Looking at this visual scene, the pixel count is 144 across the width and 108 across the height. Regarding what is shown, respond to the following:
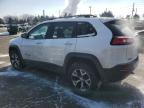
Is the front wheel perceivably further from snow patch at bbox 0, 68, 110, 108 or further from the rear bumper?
the rear bumper

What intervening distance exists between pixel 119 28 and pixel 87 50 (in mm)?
888

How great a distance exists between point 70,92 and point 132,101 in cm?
153

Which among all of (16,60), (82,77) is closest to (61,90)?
(82,77)

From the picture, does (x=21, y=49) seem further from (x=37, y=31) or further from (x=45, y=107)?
(x=45, y=107)

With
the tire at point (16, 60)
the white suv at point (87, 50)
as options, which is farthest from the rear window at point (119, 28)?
the tire at point (16, 60)

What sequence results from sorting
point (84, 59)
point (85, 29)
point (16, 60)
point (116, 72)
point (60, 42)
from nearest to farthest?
point (116, 72) < point (84, 59) < point (85, 29) < point (60, 42) < point (16, 60)

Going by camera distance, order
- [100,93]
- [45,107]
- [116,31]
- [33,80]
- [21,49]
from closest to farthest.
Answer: [45,107] → [116,31] → [100,93] → [33,80] → [21,49]

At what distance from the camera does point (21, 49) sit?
8484mm

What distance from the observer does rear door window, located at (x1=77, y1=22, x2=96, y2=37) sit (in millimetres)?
6034

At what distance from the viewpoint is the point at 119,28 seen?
594cm

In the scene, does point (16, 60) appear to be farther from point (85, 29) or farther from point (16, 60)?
point (85, 29)

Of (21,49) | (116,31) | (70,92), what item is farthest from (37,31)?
(116,31)

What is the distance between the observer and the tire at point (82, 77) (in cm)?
602

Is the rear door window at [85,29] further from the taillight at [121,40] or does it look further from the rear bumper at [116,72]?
the rear bumper at [116,72]
